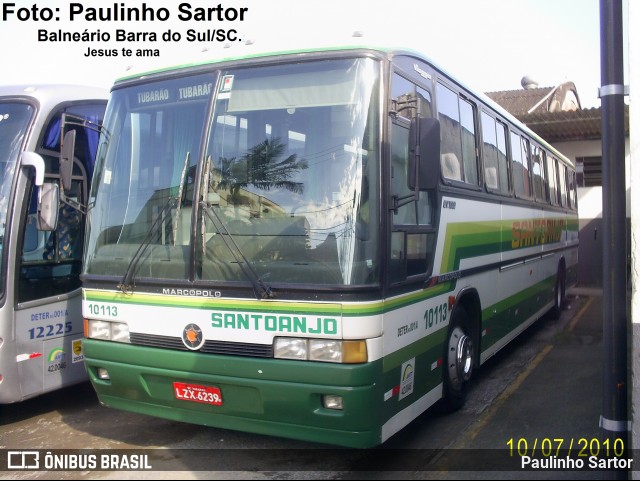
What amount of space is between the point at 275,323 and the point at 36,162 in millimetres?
2825

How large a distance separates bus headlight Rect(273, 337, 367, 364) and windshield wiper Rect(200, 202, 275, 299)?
340mm

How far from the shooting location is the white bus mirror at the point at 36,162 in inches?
222

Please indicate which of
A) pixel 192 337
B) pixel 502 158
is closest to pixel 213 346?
pixel 192 337

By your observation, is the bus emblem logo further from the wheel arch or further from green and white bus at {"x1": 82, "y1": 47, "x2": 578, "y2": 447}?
the wheel arch

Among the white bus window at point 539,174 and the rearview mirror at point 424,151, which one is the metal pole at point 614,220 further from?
Result: the white bus window at point 539,174

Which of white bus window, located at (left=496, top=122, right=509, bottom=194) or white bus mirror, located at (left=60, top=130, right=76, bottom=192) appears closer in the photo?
white bus mirror, located at (left=60, top=130, right=76, bottom=192)

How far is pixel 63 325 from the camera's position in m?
6.29

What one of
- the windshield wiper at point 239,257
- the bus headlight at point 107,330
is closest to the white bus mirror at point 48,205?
the bus headlight at point 107,330

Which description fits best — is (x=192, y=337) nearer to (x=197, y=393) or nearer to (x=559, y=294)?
(x=197, y=393)

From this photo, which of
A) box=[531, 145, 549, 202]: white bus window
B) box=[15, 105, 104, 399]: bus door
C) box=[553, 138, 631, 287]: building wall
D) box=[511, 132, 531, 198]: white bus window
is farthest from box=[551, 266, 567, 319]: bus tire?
box=[15, 105, 104, 399]: bus door

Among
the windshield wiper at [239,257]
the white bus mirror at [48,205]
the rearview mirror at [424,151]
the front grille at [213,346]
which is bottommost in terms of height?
the front grille at [213,346]

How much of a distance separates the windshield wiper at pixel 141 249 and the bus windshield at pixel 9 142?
154 centimetres

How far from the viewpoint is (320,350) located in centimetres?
432

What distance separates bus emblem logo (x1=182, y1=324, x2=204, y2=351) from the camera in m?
4.66
